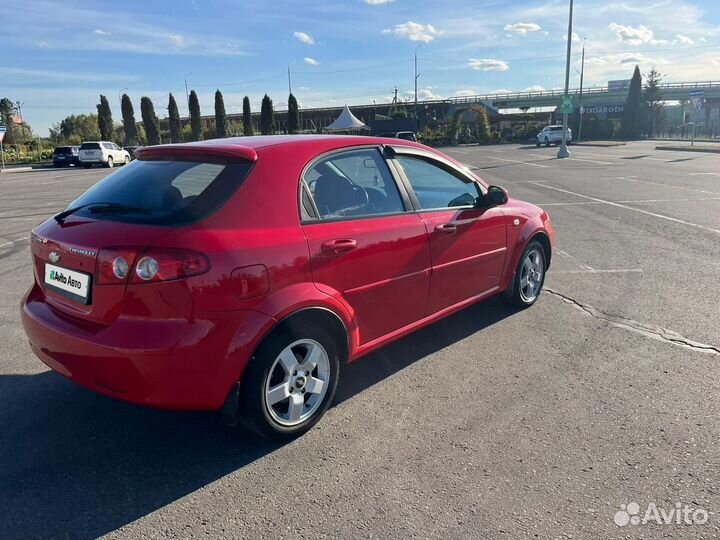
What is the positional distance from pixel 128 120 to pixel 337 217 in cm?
6079

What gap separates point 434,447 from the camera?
10.2 ft

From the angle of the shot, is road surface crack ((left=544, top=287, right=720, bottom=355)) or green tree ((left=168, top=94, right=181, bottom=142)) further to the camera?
green tree ((left=168, top=94, right=181, bottom=142))

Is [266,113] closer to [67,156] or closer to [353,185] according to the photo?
[67,156]

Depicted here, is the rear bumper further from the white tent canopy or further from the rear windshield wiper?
the white tent canopy

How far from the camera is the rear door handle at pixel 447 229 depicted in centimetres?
404

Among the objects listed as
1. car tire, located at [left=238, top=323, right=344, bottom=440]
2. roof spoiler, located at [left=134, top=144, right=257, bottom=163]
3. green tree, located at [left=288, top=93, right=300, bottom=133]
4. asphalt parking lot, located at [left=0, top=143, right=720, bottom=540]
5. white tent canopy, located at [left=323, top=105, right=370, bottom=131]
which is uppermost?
green tree, located at [left=288, top=93, right=300, bottom=133]

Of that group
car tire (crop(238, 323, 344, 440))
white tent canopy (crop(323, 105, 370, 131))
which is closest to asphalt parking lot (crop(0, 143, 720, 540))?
car tire (crop(238, 323, 344, 440))

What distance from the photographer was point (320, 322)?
10.6ft

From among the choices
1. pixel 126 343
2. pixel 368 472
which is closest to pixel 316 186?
pixel 126 343

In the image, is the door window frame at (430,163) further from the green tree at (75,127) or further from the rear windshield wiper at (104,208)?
the green tree at (75,127)

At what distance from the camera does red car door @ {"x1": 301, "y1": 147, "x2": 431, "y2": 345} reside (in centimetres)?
326

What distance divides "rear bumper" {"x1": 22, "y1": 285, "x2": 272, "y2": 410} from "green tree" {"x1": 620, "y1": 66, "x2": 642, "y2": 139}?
215 ft

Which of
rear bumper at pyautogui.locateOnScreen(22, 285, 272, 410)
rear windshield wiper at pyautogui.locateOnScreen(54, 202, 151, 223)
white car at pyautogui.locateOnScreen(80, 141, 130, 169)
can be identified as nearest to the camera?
rear bumper at pyautogui.locateOnScreen(22, 285, 272, 410)

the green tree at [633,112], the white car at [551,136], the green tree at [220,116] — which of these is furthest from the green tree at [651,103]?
the green tree at [220,116]
